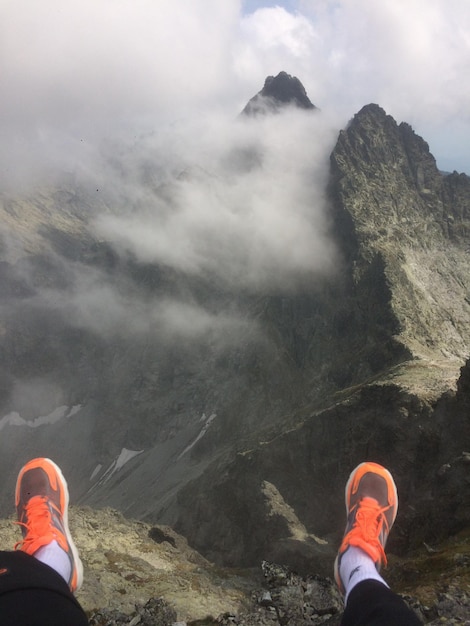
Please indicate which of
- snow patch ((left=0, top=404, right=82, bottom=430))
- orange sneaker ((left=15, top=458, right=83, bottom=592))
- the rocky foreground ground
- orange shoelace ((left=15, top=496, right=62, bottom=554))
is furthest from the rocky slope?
orange shoelace ((left=15, top=496, right=62, bottom=554))

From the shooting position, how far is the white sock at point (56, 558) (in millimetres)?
9180

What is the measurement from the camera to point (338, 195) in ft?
404

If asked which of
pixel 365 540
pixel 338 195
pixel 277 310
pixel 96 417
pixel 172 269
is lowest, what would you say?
pixel 96 417

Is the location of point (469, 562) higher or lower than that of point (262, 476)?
higher

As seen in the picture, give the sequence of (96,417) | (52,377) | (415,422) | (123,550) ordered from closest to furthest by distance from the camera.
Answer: (123,550)
(415,422)
(96,417)
(52,377)

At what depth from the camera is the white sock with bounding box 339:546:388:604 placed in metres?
8.95

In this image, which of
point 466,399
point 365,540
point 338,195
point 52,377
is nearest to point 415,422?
point 466,399

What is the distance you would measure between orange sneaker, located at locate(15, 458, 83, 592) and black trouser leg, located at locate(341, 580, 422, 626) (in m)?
5.79

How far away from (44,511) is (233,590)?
14.5 meters

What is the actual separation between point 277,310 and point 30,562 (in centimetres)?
12720

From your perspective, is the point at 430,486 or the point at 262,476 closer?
the point at 430,486

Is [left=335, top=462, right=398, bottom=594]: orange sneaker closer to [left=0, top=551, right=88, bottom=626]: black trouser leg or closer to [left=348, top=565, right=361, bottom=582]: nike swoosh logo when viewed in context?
[left=348, top=565, right=361, bottom=582]: nike swoosh logo

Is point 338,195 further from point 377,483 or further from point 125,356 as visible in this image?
point 377,483

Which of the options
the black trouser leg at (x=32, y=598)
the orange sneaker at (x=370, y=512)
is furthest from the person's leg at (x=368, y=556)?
the black trouser leg at (x=32, y=598)
